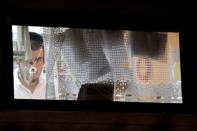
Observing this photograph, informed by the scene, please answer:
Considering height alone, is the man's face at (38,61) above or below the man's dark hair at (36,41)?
below

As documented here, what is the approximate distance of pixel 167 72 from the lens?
138 cm

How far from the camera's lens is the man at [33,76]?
1.29m

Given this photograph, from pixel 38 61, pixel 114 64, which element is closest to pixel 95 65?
pixel 114 64

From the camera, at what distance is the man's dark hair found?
4.29 ft

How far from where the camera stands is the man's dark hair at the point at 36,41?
131 centimetres

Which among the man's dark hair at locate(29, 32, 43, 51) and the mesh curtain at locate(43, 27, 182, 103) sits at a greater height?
the man's dark hair at locate(29, 32, 43, 51)

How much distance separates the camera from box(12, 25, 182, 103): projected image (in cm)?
131

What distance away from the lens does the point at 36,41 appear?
4.32 feet

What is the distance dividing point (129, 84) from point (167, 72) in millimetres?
170

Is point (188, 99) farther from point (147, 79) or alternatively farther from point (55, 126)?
point (55, 126)

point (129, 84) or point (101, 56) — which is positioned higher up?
point (101, 56)

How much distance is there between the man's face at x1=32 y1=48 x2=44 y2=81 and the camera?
130cm

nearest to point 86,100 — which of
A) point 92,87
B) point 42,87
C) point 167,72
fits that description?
point 92,87

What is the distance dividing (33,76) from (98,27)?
13.2 inches
